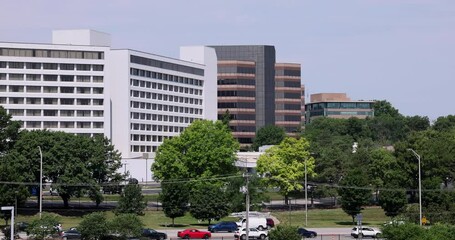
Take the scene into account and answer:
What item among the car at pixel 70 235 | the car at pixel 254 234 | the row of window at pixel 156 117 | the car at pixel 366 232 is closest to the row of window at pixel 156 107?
the row of window at pixel 156 117

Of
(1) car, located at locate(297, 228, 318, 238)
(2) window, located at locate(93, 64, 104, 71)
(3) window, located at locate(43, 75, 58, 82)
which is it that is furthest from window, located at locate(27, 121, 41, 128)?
(1) car, located at locate(297, 228, 318, 238)

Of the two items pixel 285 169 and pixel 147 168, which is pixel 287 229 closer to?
pixel 285 169

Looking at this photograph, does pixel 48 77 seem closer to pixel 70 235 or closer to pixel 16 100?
pixel 16 100

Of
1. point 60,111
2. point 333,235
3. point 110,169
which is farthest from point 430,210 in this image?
point 60,111

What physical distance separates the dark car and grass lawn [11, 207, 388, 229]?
6.12 m

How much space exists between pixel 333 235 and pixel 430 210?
1637 cm

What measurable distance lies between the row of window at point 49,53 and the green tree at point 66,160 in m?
52.1

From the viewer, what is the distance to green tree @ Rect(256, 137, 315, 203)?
410 ft

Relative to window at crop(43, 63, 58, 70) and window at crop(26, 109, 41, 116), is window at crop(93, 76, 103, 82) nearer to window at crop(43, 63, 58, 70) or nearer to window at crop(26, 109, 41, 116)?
window at crop(43, 63, 58, 70)

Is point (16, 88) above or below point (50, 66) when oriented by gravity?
below

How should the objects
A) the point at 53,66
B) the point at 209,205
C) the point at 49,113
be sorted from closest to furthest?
the point at 209,205 < the point at 53,66 < the point at 49,113

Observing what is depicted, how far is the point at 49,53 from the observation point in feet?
556

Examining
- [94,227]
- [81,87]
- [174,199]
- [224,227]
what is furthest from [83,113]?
[94,227]

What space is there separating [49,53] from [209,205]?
7461 centimetres
